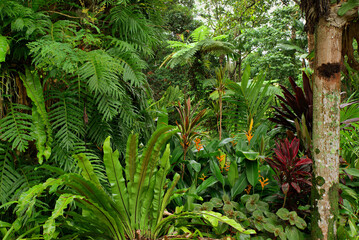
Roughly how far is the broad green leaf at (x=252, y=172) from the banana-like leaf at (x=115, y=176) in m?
0.80

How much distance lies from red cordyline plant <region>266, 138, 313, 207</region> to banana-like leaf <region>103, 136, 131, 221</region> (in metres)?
0.88

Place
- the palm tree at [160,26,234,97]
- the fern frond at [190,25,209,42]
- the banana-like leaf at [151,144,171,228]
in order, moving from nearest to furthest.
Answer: the banana-like leaf at [151,144,171,228] < the palm tree at [160,26,234,97] < the fern frond at [190,25,209,42]

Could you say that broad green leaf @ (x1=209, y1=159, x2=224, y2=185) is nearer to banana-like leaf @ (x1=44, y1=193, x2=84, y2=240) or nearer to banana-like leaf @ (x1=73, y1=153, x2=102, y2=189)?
banana-like leaf @ (x1=73, y1=153, x2=102, y2=189)

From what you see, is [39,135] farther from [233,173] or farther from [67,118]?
[233,173]

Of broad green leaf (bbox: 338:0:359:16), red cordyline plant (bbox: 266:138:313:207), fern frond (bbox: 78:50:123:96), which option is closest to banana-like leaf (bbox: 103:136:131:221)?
fern frond (bbox: 78:50:123:96)

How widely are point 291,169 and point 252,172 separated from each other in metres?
0.26

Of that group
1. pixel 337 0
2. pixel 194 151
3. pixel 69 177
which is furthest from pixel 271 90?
pixel 69 177

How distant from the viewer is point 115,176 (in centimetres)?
130

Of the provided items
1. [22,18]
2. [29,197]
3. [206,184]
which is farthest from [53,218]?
[22,18]

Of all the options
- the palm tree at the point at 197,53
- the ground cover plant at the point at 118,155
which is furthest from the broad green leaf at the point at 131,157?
the palm tree at the point at 197,53

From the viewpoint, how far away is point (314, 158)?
1410 mm

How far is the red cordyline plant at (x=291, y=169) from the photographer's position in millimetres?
1489

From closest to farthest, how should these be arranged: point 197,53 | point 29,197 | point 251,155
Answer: point 29,197
point 251,155
point 197,53

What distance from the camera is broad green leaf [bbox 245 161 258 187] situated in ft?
5.43
